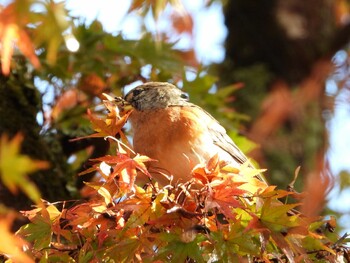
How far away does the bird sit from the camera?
14.0 feet

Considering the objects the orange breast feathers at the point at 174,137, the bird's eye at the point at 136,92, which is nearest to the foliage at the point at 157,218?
the orange breast feathers at the point at 174,137

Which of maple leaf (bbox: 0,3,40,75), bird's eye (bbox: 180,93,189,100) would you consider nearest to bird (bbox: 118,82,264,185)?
bird's eye (bbox: 180,93,189,100)

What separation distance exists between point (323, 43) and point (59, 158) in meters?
3.67

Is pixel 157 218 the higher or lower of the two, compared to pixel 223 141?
higher

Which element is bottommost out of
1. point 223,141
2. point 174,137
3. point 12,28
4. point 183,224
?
point 223,141

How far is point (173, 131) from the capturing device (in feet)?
14.6

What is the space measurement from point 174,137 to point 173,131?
67 mm

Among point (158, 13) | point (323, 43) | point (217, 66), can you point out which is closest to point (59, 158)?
point (158, 13)

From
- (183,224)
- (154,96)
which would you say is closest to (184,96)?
(154,96)

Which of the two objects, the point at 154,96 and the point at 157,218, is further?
the point at 154,96

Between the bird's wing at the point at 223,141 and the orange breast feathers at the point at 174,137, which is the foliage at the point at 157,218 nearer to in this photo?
the orange breast feathers at the point at 174,137

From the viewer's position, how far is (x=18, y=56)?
480 cm

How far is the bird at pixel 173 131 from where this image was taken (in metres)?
4.28

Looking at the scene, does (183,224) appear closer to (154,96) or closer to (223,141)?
(223,141)
